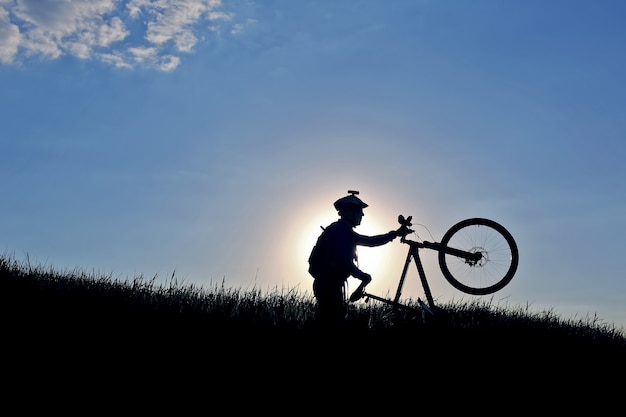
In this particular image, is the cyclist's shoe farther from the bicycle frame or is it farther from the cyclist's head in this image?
the cyclist's head

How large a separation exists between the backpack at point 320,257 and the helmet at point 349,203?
0.53 meters

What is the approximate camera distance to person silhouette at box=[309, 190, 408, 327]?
1069 cm

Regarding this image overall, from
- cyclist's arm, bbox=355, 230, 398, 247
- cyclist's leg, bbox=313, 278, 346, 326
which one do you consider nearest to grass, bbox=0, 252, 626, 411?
cyclist's leg, bbox=313, 278, 346, 326

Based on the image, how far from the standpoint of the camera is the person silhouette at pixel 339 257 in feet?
35.1

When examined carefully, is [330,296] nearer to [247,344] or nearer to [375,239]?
[375,239]

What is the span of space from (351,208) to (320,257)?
109 centimetres

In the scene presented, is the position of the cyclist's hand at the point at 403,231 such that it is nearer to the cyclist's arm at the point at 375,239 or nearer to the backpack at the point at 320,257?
the cyclist's arm at the point at 375,239

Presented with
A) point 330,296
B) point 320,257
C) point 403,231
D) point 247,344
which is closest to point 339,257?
point 320,257

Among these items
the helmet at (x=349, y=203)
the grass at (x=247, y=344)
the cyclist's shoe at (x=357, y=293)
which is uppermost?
the helmet at (x=349, y=203)

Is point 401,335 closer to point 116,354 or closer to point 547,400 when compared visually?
point 547,400

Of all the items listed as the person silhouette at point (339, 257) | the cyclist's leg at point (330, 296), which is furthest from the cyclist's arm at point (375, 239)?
the cyclist's leg at point (330, 296)

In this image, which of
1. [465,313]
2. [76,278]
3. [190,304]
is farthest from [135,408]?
[465,313]

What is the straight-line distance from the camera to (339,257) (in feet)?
35.0

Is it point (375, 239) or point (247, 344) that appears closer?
point (247, 344)
